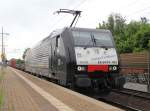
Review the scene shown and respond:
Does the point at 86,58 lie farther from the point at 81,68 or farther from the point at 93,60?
the point at 81,68

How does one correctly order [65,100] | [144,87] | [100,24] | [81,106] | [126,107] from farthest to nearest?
[100,24], [144,87], [126,107], [65,100], [81,106]

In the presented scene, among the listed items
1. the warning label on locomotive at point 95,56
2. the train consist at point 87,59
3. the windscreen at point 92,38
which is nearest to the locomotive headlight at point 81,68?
the train consist at point 87,59

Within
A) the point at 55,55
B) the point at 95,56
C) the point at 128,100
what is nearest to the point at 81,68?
the point at 95,56

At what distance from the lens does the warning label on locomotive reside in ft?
53.3

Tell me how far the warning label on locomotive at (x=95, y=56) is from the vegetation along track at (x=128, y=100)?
1.45 meters

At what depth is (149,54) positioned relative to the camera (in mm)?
22719

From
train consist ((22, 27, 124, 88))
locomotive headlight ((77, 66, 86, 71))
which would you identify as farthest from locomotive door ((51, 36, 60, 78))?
locomotive headlight ((77, 66, 86, 71))

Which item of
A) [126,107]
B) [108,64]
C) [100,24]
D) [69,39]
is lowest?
[126,107]

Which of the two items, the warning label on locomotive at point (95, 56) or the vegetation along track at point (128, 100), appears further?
the warning label on locomotive at point (95, 56)

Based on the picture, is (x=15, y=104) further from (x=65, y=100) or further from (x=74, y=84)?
(x=74, y=84)

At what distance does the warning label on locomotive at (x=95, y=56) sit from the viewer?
16255mm

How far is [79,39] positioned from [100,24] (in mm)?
68175

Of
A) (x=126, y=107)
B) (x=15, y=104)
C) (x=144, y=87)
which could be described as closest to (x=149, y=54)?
(x=144, y=87)

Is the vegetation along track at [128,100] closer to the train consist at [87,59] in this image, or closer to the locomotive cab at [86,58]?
the train consist at [87,59]
